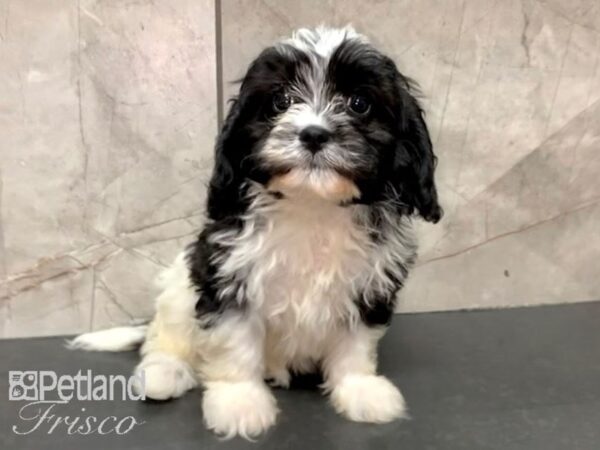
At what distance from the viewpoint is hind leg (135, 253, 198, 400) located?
2097 mm

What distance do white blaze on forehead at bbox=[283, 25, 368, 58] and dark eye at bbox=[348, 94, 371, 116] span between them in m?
0.12

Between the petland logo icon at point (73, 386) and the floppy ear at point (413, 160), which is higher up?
the floppy ear at point (413, 160)

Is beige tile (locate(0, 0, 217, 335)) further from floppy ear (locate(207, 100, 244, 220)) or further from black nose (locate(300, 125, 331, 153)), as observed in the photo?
black nose (locate(300, 125, 331, 153))

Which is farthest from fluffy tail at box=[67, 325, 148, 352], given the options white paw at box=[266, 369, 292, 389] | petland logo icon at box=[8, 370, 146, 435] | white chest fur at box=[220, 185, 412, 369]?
white chest fur at box=[220, 185, 412, 369]

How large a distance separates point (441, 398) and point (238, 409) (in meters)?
0.59

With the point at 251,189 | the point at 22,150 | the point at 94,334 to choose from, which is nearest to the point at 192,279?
the point at 251,189

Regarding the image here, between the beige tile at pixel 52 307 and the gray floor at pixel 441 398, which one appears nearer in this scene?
the gray floor at pixel 441 398

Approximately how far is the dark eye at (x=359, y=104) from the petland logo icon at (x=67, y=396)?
955 mm

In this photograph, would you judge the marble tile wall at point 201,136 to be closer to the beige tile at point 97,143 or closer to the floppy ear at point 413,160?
A: the beige tile at point 97,143

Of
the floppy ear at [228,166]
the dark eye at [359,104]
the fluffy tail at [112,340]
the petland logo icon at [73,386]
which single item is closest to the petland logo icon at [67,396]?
the petland logo icon at [73,386]

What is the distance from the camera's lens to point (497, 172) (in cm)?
272

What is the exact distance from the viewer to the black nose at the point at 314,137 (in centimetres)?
167

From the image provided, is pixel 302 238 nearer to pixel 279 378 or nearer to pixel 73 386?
pixel 279 378

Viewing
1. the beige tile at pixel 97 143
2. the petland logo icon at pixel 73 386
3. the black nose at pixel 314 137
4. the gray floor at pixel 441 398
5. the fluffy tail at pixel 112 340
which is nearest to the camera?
the black nose at pixel 314 137
